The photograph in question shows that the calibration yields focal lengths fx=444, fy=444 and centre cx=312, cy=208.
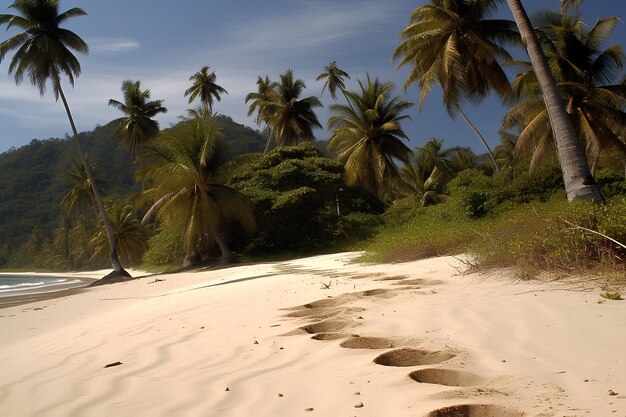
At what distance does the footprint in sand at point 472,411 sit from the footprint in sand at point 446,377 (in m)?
0.34

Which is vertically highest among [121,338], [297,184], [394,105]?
[394,105]

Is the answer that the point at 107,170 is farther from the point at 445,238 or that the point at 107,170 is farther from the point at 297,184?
the point at 445,238

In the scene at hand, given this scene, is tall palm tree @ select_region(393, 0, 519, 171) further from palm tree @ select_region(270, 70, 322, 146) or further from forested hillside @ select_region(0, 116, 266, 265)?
forested hillside @ select_region(0, 116, 266, 265)

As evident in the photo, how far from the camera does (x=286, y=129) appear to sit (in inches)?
1271

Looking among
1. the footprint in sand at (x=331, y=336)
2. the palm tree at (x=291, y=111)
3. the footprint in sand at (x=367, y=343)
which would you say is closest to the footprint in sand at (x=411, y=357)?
the footprint in sand at (x=367, y=343)

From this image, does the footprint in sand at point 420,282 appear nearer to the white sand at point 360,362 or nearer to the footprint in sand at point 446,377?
the white sand at point 360,362

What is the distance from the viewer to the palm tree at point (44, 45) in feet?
74.8

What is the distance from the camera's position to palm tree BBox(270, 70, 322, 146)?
31.9m

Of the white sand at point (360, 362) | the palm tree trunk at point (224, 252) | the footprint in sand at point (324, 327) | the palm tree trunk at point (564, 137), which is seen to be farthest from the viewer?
the palm tree trunk at point (224, 252)

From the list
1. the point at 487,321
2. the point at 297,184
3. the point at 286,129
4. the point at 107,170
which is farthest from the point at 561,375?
the point at 107,170

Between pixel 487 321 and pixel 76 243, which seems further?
pixel 76 243

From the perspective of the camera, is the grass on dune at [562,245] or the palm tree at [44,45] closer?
the grass on dune at [562,245]

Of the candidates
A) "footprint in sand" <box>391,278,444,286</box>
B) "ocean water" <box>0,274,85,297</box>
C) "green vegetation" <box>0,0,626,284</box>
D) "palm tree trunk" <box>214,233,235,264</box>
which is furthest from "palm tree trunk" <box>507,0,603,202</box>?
"ocean water" <box>0,274,85,297</box>

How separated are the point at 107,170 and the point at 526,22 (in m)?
79.3
